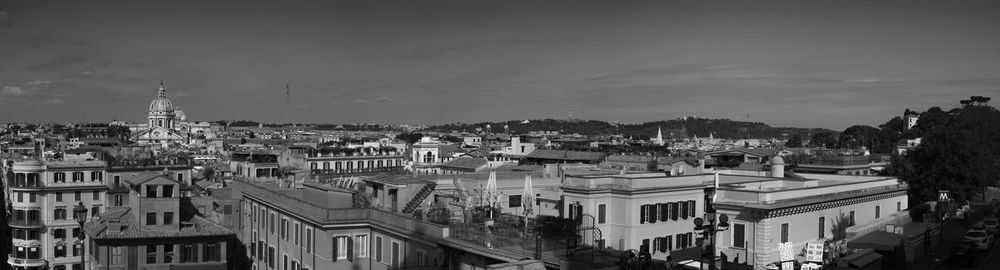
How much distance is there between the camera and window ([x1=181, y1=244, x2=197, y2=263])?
118ft

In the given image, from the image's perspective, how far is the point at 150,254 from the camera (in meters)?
35.3

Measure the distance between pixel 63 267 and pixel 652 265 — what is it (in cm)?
4738

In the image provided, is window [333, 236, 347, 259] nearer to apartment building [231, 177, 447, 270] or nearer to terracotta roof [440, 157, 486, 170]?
apartment building [231, 177, 447, 270]

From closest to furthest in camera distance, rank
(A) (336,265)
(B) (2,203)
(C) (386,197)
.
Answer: (A) (336,265)
(C) (386,197)
(B) (2,203)

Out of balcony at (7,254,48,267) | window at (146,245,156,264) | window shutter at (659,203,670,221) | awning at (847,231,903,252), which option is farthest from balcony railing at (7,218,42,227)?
awning at (847,231,903,252)

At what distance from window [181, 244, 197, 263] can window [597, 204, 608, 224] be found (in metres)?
19.1

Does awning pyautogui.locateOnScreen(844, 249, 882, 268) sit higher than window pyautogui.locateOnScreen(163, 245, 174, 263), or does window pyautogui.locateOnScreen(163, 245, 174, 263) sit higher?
awning pyautogui.locateOnScreen(844, 249, 882, 268)

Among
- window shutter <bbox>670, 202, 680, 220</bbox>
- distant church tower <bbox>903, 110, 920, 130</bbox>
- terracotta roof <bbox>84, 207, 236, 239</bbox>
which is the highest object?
distant church tower <bbox>903, 110, 920, 130</bbox>

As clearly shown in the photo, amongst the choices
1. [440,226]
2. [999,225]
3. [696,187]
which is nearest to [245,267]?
[440,226]

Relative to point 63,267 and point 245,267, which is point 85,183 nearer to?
point 63,267

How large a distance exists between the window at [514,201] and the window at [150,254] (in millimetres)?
16451

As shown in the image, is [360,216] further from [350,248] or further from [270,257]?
[270,257]

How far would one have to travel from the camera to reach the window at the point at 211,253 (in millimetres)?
36312

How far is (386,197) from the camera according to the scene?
32.2 metres
